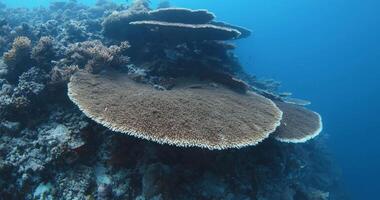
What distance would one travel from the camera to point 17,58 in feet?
22.9

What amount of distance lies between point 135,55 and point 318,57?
82297mm

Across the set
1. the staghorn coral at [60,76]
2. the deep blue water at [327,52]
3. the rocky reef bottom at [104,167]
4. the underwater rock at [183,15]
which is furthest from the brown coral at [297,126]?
the deep blue water at [327,52]

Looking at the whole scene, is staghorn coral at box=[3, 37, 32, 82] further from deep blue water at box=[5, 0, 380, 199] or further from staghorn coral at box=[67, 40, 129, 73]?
deep blue water at box=[5, 0, 380, 199]

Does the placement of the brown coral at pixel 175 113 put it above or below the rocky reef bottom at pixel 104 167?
above

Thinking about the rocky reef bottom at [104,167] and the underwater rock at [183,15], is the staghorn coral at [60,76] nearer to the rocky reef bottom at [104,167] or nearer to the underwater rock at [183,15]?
the rocky reef bottom at [104,167]

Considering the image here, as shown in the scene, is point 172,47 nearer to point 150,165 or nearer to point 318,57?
point 150,165

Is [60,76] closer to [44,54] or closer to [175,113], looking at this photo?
[44,54]

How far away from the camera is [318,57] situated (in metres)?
82.8

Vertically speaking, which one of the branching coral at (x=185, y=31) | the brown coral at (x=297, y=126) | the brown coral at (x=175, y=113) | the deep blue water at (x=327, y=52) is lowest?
the deep blue water at (x=327, y=52)

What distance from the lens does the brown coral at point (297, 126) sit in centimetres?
616

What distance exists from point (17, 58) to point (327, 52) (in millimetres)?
87696

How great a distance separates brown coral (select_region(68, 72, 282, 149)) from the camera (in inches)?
174

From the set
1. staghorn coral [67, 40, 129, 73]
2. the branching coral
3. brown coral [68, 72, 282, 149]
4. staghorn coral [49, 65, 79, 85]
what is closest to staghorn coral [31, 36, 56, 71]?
staghorn coral [67, 40, 129, 73]

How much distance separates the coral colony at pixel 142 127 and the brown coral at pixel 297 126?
1.3 inches
